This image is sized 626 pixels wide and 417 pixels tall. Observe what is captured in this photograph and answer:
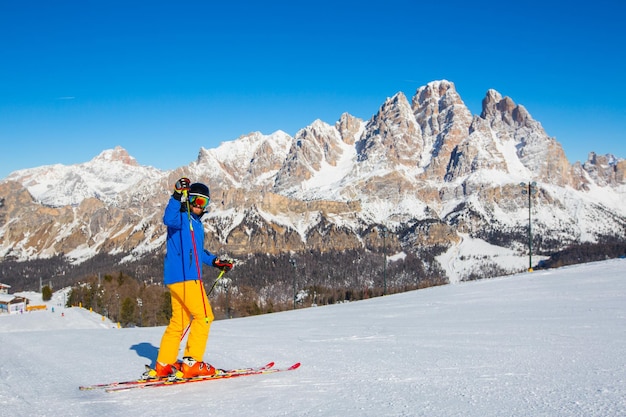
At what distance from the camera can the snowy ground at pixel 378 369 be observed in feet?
14.0

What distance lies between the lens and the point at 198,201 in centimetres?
628

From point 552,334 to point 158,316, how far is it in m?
74.1

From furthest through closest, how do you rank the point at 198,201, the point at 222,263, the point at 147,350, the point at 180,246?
the point at 147,350 < the point at 222,263 < the point at 198,201 < the point at 180,246

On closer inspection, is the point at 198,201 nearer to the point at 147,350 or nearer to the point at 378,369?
the point at 378,369

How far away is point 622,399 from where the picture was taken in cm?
407

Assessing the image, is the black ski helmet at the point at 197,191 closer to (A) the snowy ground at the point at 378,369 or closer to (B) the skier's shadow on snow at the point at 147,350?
(A) the snowy ground at the point at 378,369

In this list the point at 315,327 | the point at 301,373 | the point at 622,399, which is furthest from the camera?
the point at 315,327

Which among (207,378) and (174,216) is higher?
(174,216)

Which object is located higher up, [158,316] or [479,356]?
[479,356]

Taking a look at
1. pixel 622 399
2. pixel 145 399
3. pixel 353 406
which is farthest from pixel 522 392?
pixel 145 399

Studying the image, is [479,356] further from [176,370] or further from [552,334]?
[176,370]

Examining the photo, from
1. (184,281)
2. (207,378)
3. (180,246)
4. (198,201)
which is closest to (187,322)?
(184,281)

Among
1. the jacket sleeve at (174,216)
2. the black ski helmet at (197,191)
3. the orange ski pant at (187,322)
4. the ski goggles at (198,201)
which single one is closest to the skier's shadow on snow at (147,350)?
the orange ski pant at (187,322)

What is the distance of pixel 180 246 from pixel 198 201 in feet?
2.00
